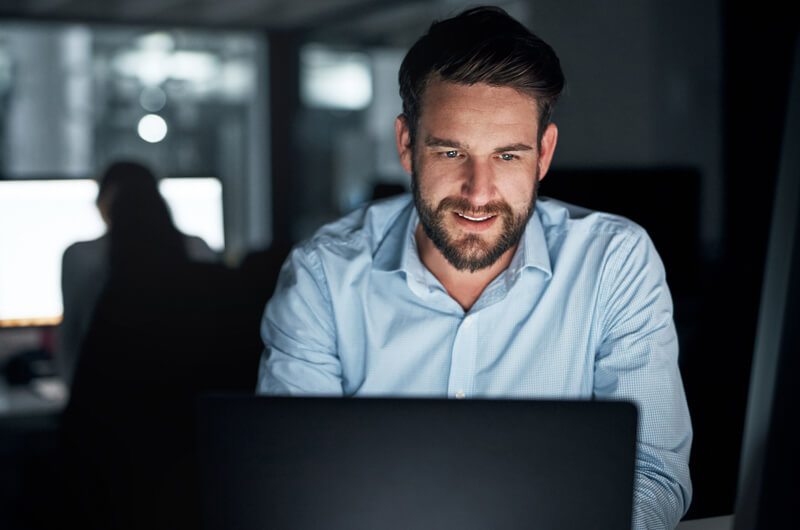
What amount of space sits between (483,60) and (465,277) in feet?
1.24

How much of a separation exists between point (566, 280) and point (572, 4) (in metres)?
2.50

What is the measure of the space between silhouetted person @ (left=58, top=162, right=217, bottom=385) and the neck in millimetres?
1199

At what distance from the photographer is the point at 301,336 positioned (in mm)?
1423

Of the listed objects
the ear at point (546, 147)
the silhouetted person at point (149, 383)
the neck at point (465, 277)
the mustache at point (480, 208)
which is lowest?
the silhouetted person at point (149, 383)

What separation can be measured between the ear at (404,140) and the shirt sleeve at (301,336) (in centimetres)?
24

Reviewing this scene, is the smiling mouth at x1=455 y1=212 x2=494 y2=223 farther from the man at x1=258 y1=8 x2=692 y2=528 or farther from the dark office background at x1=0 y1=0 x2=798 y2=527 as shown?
the dark office background at x1=0 y1=0 x2=798 y2=527

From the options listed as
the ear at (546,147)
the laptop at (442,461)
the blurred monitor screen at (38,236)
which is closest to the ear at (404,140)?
the ear at (546,147)

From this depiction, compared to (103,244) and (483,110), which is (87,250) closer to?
(103,244)

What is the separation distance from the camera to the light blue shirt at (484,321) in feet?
4.44

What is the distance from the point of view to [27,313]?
2.65 metres

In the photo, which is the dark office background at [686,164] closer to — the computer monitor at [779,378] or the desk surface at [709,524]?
the desk surface at [709,524]

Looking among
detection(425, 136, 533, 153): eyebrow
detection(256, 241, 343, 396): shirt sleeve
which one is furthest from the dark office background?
detection(425, 136, 533, 153): eyebrow

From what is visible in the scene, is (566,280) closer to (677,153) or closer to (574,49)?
(677,153)

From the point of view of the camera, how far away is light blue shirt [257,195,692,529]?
1354 mm
